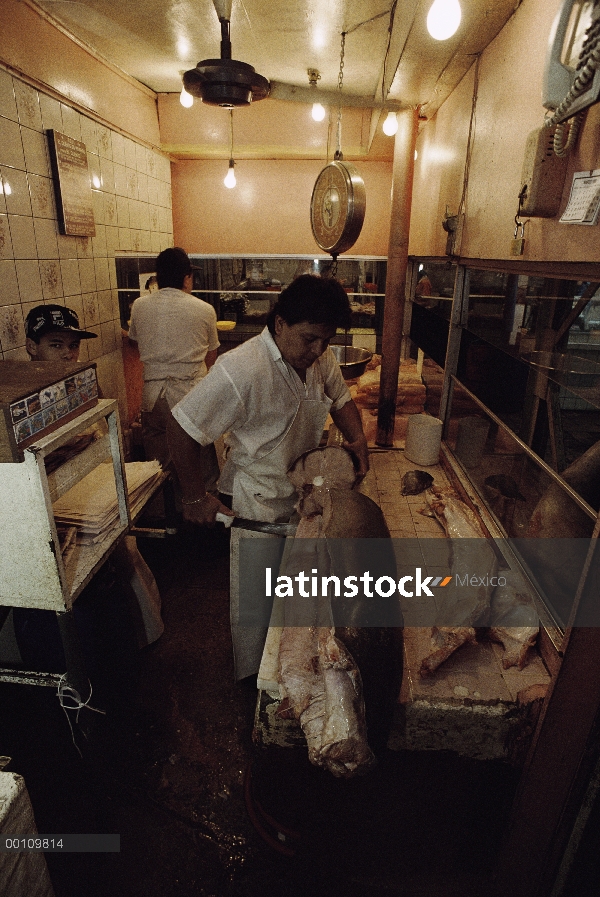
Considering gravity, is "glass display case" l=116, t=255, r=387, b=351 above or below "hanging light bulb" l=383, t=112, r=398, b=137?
below

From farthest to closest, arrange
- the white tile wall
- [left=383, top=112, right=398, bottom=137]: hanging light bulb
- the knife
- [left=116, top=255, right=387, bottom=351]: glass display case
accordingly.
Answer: [left=116, top=255, right=387, bottom=351]: glass display case
[left=383, top=112, right=398, bottom=137]: hanging light bulb
the white tile wall
the knife

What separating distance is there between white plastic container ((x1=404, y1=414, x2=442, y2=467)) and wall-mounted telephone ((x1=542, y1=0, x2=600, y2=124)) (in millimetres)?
2156

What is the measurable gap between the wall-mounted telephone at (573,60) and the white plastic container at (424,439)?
2.16 meters

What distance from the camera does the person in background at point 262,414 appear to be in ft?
7.43

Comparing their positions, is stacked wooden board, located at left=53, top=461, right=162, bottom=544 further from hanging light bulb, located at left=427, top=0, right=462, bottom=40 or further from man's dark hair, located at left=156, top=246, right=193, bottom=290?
hanging light bulb, located at left=427, top=0, right=462, bottom=40

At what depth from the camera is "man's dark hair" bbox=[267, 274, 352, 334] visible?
7.32 feet

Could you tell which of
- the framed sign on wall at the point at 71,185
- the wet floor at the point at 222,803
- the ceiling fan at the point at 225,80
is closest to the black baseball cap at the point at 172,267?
the framed sign on wall at the point at 71,185

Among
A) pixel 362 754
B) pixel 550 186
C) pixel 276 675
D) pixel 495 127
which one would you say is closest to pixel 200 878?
pixel 276 675

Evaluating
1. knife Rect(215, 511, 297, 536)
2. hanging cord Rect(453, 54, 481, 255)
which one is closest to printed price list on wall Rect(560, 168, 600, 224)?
hanging cord Rect(453, 54, 481, 255)

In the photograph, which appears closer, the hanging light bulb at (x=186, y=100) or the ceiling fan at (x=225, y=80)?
the ceiling fan at (x=225, y=80)

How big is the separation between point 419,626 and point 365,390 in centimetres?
273

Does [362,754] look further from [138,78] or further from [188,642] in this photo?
[138,78]

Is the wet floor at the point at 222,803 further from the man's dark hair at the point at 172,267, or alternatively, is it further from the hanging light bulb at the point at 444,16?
the man's dark hair at the point at 172,267

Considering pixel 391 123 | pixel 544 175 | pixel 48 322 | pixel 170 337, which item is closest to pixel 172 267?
pixel 170 337
